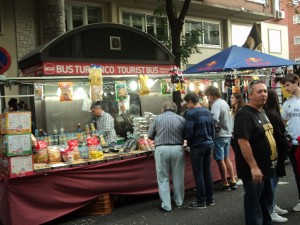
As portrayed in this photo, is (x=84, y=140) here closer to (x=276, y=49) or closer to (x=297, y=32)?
(x=276, y=49)

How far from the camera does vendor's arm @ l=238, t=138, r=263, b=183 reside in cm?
345

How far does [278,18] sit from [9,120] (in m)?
19.1

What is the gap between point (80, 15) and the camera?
12.7 metres

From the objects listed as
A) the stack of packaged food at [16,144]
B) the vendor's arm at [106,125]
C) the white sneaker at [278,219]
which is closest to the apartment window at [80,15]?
the vendor's arm at [106,125]

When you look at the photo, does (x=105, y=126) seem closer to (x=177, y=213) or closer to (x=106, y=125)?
(x=106, y=125)

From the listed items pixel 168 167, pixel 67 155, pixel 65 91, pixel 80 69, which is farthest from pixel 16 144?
pixel 80 69

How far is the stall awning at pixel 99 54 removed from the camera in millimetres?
7164

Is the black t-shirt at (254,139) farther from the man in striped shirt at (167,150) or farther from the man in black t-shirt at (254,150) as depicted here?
the man in striped shirt at (167,150)

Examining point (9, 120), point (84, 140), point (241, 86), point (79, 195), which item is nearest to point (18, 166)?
point (9, 120)

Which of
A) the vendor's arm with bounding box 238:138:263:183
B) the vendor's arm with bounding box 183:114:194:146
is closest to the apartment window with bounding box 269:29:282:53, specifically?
the vendor's arm with bounding box 183:114:194:146

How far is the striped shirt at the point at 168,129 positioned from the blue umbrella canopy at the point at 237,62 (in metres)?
2.99

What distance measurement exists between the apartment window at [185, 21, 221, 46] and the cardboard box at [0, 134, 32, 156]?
12571 mm

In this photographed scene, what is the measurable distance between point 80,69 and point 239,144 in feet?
15.4

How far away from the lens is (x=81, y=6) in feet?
41.5
